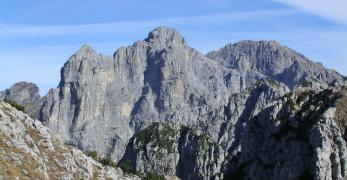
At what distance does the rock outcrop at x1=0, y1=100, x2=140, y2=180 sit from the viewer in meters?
109

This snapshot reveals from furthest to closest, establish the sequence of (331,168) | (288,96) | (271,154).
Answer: (288,96) → (271,154) → (331,168)

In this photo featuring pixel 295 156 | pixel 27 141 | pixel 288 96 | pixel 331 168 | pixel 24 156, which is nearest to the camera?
pixel 24 156

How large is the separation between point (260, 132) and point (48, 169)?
9308 cm

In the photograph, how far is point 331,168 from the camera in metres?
155

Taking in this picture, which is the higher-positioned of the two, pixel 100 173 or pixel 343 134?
pixel 343 134

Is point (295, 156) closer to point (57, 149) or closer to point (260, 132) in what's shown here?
point (260, 132)

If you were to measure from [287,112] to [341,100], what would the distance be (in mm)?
20111

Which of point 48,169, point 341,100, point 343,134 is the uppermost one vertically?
point 341,100

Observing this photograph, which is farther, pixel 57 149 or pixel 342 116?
pixel 342 116

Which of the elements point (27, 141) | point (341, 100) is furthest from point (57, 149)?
point (341, 100)

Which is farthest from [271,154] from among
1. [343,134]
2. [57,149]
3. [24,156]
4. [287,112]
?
[24,156]

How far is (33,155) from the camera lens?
117 meters

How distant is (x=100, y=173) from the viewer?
141500 millimetres

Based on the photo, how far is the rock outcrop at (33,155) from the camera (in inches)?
4306
